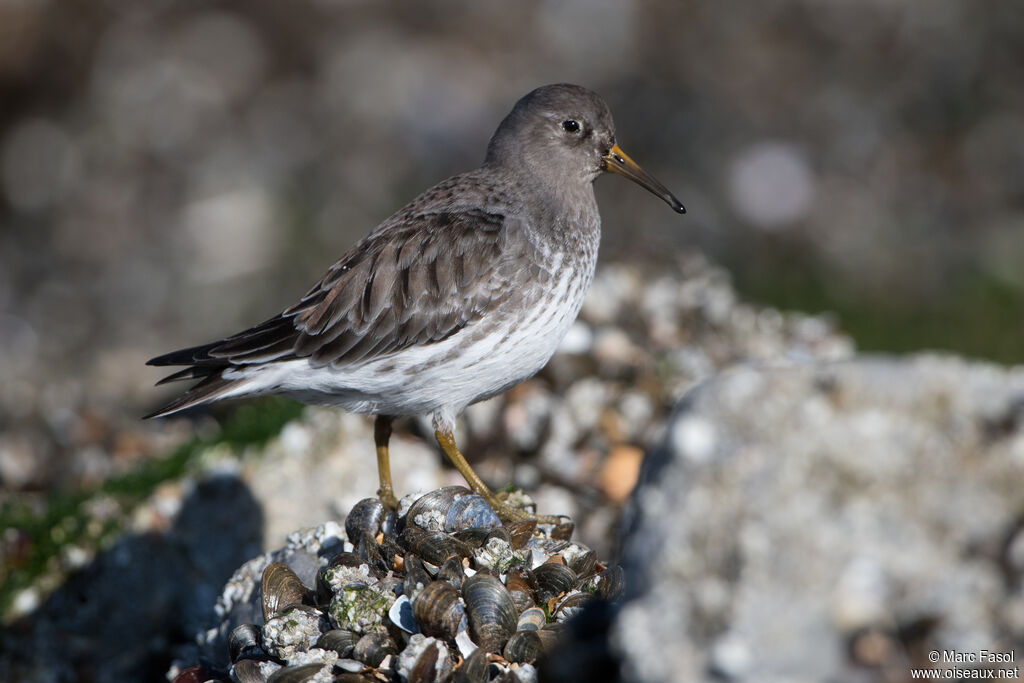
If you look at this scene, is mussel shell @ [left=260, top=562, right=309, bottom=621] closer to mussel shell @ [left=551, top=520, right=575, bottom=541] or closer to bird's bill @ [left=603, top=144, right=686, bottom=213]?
mussel shell @ [left=551, top=520, right=575, bottom=541]

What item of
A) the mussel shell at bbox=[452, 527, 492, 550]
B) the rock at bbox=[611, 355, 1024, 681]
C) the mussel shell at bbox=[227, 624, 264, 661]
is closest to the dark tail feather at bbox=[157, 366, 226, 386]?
the mussel shell at bbox=[227, 624, 264, 661]

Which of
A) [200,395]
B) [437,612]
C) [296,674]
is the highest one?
[200,395]

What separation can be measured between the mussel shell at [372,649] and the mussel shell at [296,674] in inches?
6.3

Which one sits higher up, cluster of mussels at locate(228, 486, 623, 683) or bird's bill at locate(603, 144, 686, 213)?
bird's bill at locate(603, 144, 686, 213)

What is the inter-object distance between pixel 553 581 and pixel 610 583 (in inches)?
11.5

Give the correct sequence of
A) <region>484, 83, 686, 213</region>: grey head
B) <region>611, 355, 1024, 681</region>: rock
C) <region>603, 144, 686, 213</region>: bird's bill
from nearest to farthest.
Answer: <region>611, 355, 1024, 681</region>: rock → <region>484, 83, 686, 213</region>: grey head → <region>603, 144, 686, 213</region>: bird's bill

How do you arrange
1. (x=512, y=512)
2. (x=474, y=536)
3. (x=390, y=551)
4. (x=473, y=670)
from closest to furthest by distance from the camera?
(x=473, y=670) → (x=474, y=536) → (x=390, y=551) → (x=512, y=512)

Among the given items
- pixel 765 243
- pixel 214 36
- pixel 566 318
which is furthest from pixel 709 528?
pixel 214 36

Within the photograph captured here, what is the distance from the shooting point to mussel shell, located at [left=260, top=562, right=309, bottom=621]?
4523mm

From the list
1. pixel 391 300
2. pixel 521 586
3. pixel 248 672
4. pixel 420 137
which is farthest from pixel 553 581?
pixel 420 137

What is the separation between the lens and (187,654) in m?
5.50

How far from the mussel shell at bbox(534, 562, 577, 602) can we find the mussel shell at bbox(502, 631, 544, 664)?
37cm

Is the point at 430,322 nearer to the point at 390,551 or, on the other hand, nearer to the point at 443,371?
the point at 443,371

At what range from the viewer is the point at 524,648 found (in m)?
3.97
